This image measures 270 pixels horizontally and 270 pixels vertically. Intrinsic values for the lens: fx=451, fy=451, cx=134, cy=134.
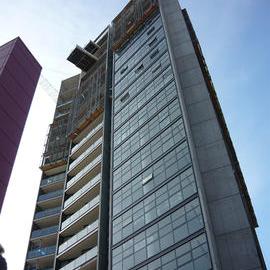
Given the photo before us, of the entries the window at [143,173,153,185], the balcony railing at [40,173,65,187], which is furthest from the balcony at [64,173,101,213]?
the window at [143,173,153,185]

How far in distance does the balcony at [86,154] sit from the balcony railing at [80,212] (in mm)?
10219

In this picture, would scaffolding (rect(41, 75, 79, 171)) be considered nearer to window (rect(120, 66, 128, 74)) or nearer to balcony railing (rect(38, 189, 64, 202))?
balcony railing (rect(38, 189, 64, 202))

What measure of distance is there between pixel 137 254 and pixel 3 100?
825 inches

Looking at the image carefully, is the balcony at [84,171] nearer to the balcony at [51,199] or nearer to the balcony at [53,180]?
the balcony at [51,199]

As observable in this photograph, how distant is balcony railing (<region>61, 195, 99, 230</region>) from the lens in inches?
2083

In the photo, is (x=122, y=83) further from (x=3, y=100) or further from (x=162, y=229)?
(x=3, y=100)

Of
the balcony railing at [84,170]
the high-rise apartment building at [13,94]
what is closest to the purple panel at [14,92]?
the high-rise apartment building at [13,94]

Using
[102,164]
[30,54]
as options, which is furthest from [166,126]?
[30,54]

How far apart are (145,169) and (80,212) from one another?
12.6 metres

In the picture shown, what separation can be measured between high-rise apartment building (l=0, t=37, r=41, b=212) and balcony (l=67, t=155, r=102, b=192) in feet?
91.6

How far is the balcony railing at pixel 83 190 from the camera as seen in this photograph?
184ft

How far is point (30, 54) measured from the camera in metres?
31.9

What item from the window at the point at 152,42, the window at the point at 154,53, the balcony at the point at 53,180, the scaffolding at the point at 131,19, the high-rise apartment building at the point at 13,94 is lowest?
the high-rise apartment building at the point at 13,94

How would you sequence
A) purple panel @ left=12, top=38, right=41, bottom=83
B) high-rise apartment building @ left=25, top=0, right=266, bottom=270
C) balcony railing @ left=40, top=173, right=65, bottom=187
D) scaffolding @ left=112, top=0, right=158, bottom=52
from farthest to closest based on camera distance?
scaffolding @ left=112, top=0, right=158, bottom=52
balcony railing @ left=40, top=173, right=65, bottom=187
high-rise apartment building @ left=25, top=0, right=266, bottom=270
purple panel @ left=12, top=38, right=41, bottom=83
